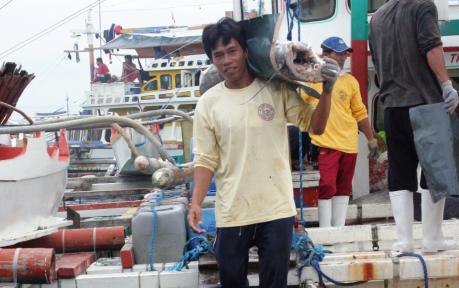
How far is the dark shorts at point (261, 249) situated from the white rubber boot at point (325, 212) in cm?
227

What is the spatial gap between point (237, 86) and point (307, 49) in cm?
45

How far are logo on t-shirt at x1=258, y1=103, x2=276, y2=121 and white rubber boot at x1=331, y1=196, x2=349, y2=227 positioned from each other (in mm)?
2596

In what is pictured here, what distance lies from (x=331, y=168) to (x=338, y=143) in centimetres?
23

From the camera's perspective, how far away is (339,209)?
19.1 ft

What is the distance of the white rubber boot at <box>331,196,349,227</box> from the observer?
5.79 m

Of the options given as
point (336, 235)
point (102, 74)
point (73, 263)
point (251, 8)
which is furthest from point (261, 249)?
point (102, 74)

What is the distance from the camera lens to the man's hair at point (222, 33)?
11.1 ft

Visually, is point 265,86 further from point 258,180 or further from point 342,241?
point 342,241

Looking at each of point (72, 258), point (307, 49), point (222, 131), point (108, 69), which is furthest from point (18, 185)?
point (108, 69)

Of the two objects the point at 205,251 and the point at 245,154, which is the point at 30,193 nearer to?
the point at 205,251

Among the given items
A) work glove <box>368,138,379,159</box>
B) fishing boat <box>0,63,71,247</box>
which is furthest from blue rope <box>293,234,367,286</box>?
fishing boat <box>0,63,71,247</box>

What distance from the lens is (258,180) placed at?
3.39m

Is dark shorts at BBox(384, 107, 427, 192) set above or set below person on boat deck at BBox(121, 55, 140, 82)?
below

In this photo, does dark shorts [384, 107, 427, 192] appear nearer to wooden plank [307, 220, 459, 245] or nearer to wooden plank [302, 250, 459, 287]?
wooden plank [302, 250, 459, 287]
